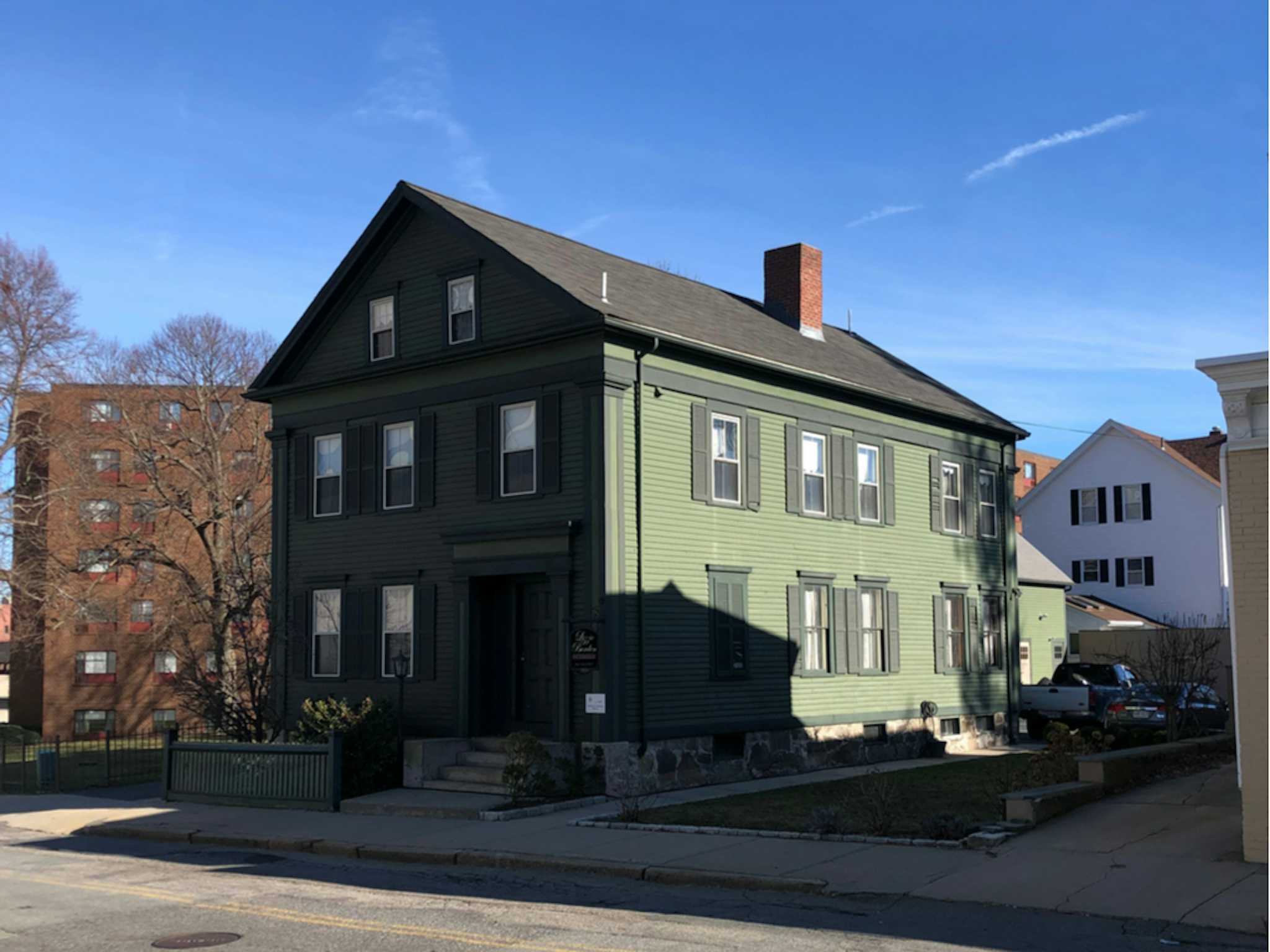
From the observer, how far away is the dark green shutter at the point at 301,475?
25328 millimetres

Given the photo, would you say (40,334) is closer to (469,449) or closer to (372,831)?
(469,449)

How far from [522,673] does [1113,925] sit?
13.0m

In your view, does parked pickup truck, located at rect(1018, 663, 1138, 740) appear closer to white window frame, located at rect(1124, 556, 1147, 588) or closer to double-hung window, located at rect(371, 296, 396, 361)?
double-hung window, located at rect(371, 296, 396, 361)

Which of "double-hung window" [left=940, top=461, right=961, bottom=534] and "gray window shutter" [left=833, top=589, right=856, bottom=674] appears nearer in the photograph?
"gray window shutter" [left=833, top=589, right=856, bottom=674]

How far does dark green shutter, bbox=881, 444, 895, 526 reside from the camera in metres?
26.6

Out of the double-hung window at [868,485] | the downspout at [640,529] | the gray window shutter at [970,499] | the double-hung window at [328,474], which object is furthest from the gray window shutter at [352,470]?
the gray window shutter at [970,499]

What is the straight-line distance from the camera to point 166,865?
50.8 ft

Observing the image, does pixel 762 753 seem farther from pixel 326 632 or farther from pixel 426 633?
pixel 326 632

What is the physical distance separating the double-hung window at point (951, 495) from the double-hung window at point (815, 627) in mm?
4928

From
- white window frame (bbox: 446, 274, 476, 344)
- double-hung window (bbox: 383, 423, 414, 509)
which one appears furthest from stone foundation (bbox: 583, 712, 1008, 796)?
white window frame (bbox: 446, 274, 476, 344)

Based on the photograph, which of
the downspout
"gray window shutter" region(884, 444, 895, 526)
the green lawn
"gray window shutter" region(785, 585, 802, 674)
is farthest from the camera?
"gray window shutter" region(884, 444, 895, 526)

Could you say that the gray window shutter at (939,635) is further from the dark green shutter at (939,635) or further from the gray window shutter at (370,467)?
the gray window shutter at (370,467)

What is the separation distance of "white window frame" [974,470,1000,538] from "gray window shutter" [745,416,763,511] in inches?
321

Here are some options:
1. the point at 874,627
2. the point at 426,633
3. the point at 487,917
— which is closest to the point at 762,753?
the point at 874,627
